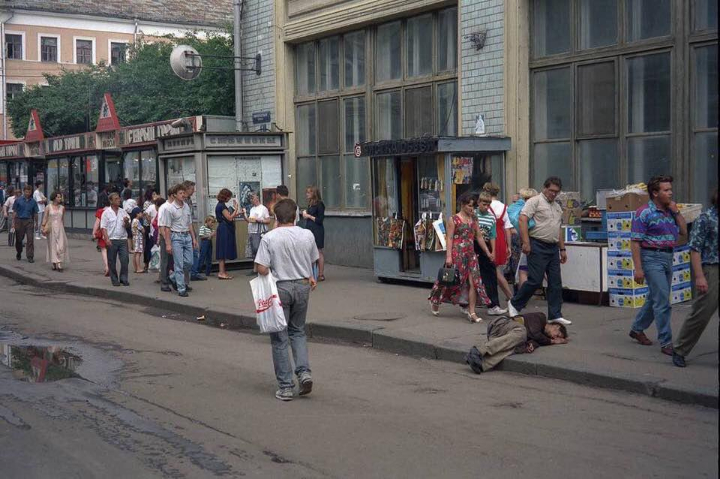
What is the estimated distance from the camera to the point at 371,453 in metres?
6.52

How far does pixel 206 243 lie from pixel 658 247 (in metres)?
10.6

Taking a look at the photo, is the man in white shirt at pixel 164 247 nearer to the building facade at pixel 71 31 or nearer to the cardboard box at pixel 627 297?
the cardboard box at pixel 627 297

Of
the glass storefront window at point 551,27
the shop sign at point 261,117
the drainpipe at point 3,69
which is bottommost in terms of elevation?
the shop sign at point 261,117

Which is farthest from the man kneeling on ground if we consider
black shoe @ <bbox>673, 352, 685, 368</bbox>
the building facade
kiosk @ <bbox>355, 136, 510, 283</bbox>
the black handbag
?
the building facade

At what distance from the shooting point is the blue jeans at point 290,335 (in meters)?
8.26

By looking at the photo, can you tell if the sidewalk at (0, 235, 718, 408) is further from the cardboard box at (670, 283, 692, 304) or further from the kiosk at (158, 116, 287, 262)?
the kiosk at (158, 116, 287, 262)

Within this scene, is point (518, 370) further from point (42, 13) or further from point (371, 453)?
point (42, 13)

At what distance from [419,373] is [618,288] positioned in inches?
157

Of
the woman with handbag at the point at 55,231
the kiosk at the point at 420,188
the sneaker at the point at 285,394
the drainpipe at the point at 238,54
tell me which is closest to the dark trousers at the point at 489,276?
the kiosk at the point at 420,188

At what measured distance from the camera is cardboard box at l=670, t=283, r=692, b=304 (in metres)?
12.2

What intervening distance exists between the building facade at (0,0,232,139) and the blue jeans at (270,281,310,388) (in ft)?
161

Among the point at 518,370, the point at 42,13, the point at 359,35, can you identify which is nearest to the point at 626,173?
the point at 518,370

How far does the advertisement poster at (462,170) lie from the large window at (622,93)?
3.75ft

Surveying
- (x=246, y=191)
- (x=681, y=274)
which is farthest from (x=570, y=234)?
(x=246, y=191)
